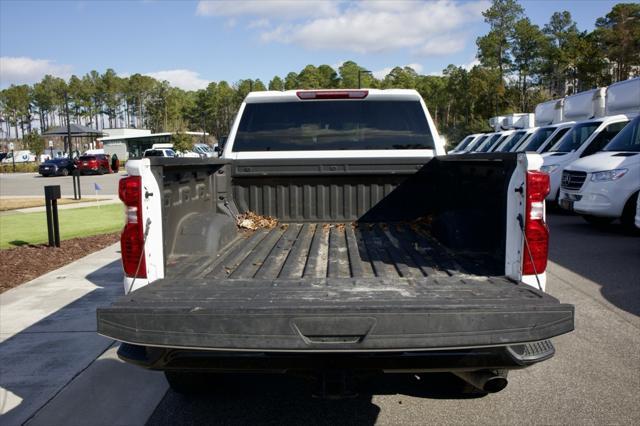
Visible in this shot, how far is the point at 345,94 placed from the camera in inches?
207

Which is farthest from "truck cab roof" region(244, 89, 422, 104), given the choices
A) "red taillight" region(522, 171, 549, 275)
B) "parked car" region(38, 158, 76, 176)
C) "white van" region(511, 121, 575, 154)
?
"parked car" region(38, 158, 76, 176)

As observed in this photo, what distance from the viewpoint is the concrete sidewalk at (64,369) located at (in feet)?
12.7

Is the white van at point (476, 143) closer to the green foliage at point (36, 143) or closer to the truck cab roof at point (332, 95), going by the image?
the truck cab roof at point (332, 95)

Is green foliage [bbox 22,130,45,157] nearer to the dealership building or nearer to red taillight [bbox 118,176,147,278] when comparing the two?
the dealership building

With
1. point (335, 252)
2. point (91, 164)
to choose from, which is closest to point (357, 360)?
point (335, 252)

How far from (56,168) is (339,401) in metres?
41.1

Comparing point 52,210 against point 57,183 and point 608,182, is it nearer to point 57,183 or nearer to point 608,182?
point 608,182

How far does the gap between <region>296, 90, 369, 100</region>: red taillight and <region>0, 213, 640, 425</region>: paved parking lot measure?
Answer: 2543mm

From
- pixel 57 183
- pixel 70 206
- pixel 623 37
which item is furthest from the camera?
pixel 623 37

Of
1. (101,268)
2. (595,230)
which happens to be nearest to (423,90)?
(595,230)

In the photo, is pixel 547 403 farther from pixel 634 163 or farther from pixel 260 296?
pixel 634 163

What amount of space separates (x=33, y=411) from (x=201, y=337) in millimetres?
2035

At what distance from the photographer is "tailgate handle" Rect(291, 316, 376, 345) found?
8.42 feet

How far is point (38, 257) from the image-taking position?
29.5 feet
